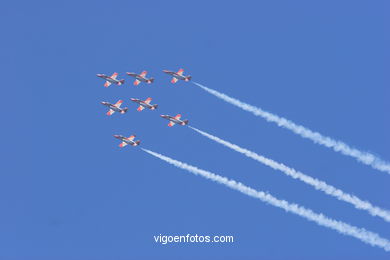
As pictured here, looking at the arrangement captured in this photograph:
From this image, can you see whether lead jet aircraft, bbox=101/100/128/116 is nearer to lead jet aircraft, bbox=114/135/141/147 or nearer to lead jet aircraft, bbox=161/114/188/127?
lead jet aircraft, bbox=114/135/141/147

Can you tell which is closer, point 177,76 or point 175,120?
point 175,120

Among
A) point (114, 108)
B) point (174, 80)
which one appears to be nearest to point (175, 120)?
point (174, 80)

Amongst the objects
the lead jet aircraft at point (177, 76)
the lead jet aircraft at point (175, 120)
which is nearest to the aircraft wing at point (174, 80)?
the lead jet aircraft at point (177, 76)

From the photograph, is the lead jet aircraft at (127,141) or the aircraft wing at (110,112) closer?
the lead jet aircraft at (127,141)

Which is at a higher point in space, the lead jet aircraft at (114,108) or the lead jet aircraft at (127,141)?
the lead jet aircraft at (114,108)

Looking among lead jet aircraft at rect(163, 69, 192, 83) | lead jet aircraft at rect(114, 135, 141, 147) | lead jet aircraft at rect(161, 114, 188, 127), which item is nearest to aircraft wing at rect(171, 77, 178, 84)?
lead jet aircraft at rect(163, 69, 192, 83)

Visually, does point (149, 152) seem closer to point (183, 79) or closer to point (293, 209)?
point (183, 79)

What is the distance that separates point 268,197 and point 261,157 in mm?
5653

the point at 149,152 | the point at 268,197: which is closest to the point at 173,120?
the point at 149,152

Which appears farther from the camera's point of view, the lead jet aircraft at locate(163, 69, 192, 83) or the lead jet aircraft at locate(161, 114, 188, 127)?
the lead jet aircraft at locate(163, 69, 192, 83)

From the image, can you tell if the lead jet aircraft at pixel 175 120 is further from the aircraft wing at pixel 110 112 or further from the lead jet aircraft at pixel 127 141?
the aircraft wing at pixel 110 112

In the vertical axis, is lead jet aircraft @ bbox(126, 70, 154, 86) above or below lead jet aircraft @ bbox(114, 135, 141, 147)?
above

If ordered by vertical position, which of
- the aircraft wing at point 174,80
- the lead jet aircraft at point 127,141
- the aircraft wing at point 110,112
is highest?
the aircraft wing at point 174,80

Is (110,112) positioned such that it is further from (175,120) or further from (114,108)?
(175,120)
